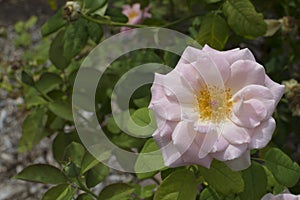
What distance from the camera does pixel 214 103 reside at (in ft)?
3.00

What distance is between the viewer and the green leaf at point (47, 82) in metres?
1.33

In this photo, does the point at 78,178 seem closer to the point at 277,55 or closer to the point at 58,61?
the point at 58,61

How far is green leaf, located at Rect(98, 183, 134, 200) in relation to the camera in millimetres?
988

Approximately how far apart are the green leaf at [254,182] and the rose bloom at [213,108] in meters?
0.11

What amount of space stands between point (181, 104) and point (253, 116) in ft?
0.36

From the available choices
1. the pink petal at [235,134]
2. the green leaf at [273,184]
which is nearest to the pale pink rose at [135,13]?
the green leaf at [273,184]

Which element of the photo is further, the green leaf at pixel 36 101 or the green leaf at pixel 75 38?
the green leaf at pixel 36 101

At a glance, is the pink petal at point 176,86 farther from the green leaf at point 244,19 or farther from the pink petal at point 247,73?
the green leaf at point 244,19

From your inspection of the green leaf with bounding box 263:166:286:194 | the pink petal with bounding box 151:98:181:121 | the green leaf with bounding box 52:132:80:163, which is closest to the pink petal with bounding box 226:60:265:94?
the pink petal with bounding box 151:98:181:121

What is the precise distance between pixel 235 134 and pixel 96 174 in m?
0.33

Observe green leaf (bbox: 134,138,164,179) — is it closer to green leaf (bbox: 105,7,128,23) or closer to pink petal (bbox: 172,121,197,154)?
pink petal (bbox: 172,121,197,154)

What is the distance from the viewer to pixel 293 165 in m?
0.96

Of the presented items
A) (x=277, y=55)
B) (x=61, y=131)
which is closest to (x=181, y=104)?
(x=61, y=131)

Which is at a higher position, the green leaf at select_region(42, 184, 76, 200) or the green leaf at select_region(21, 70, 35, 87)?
the green leaf at select_region(21, 70, 35, 87)
